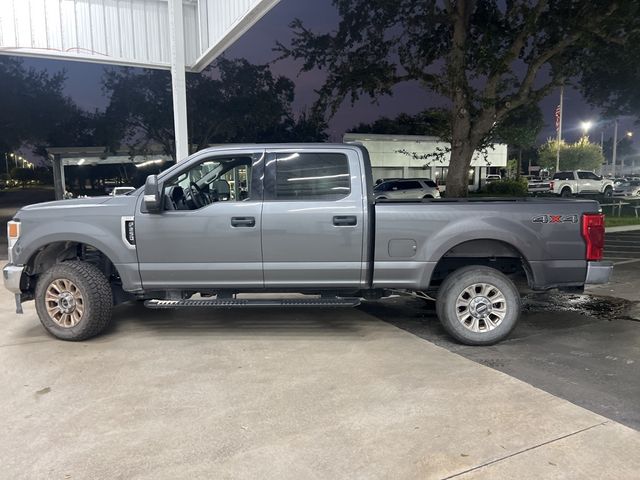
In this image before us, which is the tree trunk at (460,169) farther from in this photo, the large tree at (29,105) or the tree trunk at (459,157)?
the large tree at (29,105)

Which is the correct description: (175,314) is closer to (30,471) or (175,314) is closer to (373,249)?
(373,249)

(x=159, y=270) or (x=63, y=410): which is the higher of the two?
(x=159, y=270)

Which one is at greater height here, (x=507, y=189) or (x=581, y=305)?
(x=507, y=189)

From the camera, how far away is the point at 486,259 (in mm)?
5691

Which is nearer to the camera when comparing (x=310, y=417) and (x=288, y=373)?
(x=310, y=417)

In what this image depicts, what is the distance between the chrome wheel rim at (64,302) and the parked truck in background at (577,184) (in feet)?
109

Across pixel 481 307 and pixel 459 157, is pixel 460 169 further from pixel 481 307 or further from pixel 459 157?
pixel 481 307

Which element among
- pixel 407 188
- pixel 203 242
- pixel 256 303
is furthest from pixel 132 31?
pixel 407 188

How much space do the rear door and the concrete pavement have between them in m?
0.78

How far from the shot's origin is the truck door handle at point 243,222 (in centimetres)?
529

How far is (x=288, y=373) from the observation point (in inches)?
184

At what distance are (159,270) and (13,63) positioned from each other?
31.4 meters

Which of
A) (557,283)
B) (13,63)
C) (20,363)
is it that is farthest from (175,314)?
(13,63)

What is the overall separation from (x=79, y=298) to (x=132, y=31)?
761 centimetres
